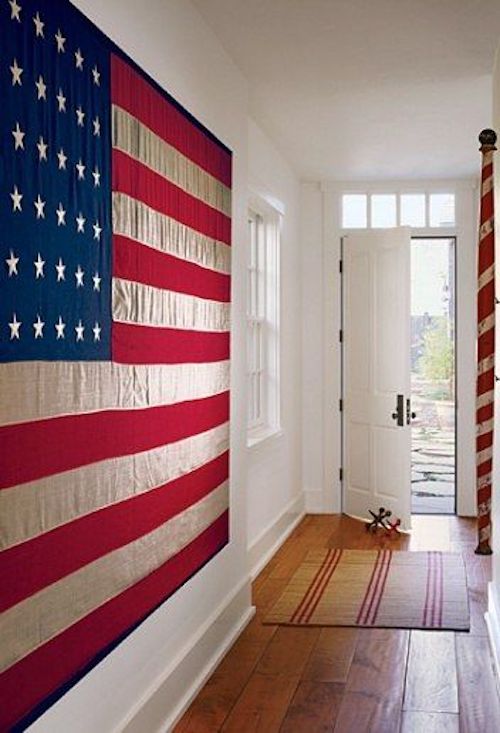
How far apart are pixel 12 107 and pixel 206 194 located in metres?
1.84

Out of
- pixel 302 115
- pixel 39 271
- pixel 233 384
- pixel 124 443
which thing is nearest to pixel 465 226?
pixel 302 115

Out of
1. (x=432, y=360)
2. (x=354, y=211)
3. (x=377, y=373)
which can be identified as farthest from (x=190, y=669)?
(x=432, y=360)

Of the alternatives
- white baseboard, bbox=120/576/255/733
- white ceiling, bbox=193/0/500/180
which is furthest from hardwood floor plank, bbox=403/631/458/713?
white ceiling, bbox=193/0/500/180

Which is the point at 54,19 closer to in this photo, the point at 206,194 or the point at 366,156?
the point at 206,194

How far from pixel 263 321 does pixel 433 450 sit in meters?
4.80

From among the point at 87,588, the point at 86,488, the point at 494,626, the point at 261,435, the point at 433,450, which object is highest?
the point at 86,488

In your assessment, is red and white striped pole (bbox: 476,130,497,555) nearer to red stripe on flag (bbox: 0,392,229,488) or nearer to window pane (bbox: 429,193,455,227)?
window pane (bbox: 429,193,455,227)

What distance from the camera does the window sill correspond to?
5.91 meters

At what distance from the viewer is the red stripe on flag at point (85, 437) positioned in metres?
2.22

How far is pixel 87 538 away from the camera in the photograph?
2.67 metres

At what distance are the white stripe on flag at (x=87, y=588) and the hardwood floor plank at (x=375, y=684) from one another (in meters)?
0.89

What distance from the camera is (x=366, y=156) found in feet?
22.6

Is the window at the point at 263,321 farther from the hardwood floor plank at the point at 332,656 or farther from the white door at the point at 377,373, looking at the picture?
the hardwood floor plank at the point at 332,656

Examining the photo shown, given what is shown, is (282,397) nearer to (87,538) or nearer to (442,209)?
(442,209)
